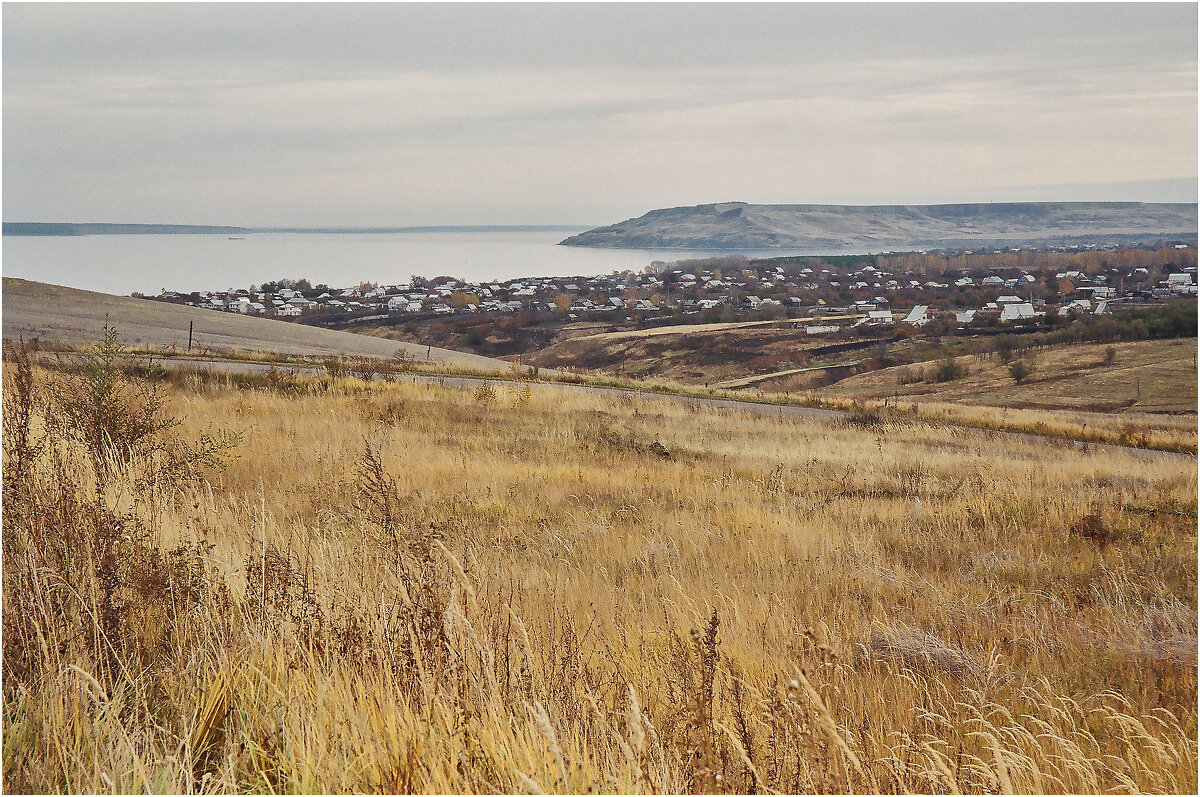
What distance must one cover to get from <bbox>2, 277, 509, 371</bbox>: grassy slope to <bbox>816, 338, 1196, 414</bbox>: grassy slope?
29.6 m

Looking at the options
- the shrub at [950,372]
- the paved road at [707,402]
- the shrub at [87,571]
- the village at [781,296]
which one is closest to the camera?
the shrub at [87,571]

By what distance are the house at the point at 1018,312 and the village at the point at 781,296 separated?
13cm

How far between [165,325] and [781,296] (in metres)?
111

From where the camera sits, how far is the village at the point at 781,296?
102m

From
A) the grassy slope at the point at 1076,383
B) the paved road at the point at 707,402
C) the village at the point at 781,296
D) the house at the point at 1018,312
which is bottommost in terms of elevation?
the grassy slope at the point at 1076,383

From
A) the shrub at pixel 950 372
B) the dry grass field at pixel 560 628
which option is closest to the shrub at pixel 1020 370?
the shrub at pixel 950 372

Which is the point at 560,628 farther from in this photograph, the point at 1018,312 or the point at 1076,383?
the point at 1018,312

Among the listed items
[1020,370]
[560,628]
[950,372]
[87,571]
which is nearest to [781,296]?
[950,372]

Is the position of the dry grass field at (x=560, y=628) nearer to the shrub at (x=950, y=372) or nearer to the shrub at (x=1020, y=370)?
the shrub at (x=1020, y=370)

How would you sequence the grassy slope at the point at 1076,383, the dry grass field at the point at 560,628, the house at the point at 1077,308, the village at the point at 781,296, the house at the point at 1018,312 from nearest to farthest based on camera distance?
the dry grass field at the point at 560,628 < the grassy slope at the point at 1076,383 < the house at the point at 1077,308 < the house at the point at 1018,312 < the village at the point at 781,296

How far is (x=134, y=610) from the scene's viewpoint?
3.53m

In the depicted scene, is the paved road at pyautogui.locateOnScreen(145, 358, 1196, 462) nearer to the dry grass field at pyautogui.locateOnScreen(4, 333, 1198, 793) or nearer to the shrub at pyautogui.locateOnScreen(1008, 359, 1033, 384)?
the dry grass field at pyautogui.locateOnScreen(4, 333, 1198, 793)

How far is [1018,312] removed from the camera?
101500mm

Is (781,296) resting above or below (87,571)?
above
